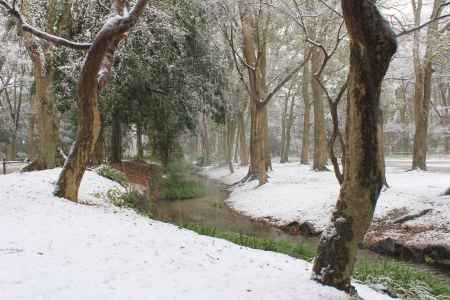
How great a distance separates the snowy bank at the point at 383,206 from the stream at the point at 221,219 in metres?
0.53

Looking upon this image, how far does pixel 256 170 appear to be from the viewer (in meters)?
21.7

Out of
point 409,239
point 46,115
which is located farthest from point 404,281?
point 46,115

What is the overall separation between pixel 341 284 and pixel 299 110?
46.0 meters

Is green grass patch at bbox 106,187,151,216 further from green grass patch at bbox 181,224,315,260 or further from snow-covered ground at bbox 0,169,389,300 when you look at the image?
snow-covered ground at bbox 0,169,389,300

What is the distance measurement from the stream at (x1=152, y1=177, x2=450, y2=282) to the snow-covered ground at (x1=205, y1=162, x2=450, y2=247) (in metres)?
0.64

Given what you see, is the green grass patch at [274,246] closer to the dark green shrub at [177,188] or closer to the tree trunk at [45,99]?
the tree trunk at [45,99]

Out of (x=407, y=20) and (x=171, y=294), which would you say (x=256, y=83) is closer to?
(x=407, y=20)

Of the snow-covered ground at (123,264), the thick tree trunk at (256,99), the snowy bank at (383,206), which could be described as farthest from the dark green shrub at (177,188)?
the snow-covered ground at (123,264)

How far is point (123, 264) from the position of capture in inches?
195

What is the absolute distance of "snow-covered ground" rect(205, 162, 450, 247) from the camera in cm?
1095

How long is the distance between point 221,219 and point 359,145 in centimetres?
1005

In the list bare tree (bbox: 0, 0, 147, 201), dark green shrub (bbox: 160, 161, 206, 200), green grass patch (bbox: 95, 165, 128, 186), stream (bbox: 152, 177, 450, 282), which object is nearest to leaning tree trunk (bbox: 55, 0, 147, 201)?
bare tree (bbox: 0, 0, 147, 201)

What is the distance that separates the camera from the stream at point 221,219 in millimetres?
10075

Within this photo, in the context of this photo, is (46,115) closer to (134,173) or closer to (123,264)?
(134,173)
